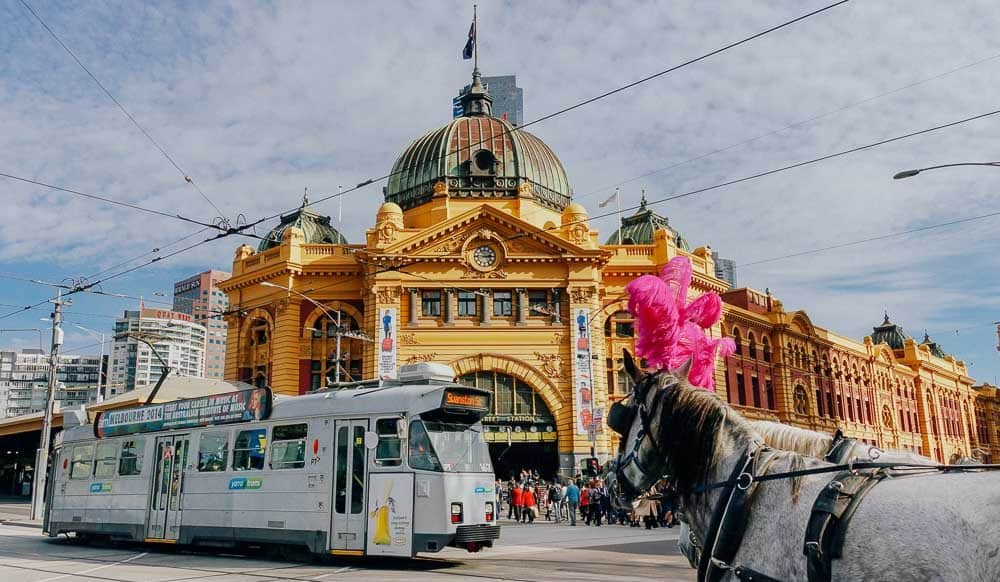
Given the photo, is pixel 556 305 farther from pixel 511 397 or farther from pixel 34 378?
pixel 34 378

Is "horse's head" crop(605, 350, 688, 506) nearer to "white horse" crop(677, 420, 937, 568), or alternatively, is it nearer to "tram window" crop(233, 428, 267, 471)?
"white horse" crop(677, 420, 937, 568)

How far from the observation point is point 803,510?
3.87 m

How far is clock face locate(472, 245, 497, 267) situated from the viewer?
40.6m

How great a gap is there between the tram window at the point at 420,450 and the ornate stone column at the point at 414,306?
977 inches

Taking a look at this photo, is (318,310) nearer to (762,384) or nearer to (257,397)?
(257,397)

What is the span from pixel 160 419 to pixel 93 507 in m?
3.69

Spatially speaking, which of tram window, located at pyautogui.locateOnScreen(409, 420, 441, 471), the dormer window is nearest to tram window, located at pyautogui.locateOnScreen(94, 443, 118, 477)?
tram window, located at pyautogui.locateOnScreen(409, 420, 441, 471)

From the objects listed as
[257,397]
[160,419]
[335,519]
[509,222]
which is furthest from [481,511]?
[509,222]

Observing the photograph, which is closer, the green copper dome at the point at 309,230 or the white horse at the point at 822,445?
the white horse at the point at 822,445

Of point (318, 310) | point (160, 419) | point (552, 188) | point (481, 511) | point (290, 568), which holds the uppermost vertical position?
point (552, 188)

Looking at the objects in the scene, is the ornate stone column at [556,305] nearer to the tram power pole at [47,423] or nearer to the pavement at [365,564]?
the pavement at [365,564]

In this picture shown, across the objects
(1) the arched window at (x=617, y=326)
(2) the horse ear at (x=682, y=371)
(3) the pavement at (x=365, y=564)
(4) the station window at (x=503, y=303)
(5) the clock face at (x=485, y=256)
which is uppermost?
(5) the clock face at (x=485, y=256)

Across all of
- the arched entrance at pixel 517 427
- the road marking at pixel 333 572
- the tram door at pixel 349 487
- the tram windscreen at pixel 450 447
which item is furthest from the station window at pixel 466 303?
the road marking at pixel 333 572

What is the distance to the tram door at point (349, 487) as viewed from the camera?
1508cm
